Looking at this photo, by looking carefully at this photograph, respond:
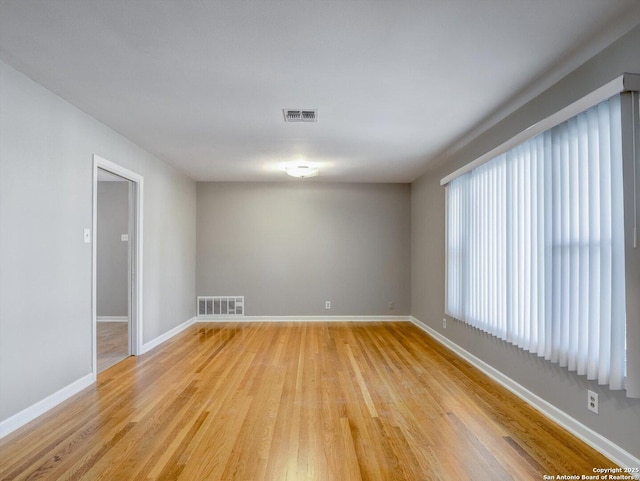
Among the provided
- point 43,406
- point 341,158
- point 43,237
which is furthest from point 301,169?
point 43,406

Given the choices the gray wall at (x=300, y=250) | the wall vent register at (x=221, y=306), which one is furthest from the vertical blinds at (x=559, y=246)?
the wall vent register at (x=221, y=306)

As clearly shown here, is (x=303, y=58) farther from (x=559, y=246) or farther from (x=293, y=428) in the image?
(x=293, y=428)

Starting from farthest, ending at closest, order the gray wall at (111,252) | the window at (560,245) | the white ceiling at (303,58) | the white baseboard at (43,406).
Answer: the gray wall at (111,252) < the white baseboard at (43,406) < the window at (560,245) < the white ceiling at (303,58)

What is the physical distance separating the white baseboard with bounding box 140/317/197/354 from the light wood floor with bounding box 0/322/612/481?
0.50 meters

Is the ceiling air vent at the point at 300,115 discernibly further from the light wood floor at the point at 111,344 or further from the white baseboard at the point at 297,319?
the white baseboard at the point at 297,319

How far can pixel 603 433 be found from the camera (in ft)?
7.77

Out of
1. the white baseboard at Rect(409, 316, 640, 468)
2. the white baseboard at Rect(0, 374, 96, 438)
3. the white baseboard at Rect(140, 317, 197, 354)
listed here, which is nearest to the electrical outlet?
the white baseboard at Rect(409, 316, 640, 468)

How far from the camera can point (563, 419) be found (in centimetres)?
272

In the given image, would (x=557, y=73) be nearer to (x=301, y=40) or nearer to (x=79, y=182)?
(x=301, y=40)

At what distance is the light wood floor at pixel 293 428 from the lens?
220cm

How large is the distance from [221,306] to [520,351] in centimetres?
516

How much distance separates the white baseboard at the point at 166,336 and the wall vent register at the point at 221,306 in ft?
0.88

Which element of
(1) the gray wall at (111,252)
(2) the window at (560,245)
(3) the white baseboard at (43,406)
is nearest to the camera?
(2) the window at (560,245)

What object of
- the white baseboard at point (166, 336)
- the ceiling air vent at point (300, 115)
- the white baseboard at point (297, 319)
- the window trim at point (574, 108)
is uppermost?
the ceiling air vent at point (300, 115)
